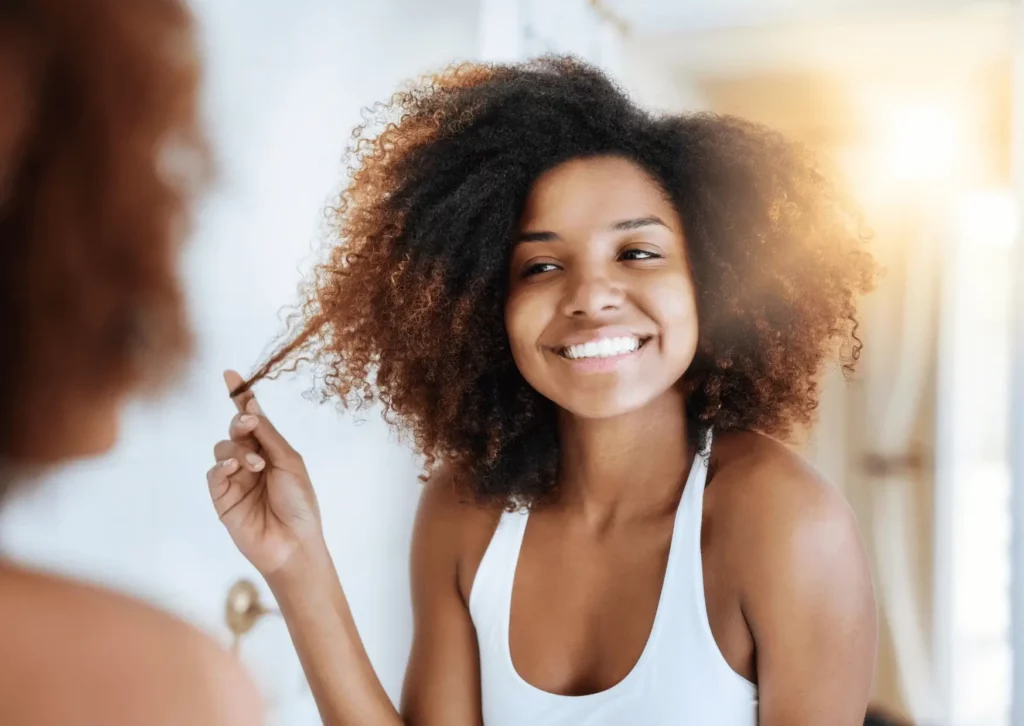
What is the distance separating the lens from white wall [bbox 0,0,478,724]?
2.72 ft

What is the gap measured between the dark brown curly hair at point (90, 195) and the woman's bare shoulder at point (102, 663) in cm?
14

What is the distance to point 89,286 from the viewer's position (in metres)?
0.81

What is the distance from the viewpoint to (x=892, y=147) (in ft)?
3.56

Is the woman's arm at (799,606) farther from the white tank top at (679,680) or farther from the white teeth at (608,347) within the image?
the white teeth at (608,347)

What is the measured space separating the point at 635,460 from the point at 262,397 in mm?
415

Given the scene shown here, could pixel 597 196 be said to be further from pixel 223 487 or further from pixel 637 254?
pixel 223 487

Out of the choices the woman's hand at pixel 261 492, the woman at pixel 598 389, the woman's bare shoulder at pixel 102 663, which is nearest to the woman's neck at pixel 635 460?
the woman at pixel 598 389

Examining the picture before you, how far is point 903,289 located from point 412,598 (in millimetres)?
676

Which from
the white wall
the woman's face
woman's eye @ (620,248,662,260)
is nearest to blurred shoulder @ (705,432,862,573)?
the woman's face

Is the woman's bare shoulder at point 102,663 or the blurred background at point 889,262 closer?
the woman's bare shoulder at point 102,663

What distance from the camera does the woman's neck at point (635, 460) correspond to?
103 centimetres

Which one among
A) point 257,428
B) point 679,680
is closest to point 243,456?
point 257,428

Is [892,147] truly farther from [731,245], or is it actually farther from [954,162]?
[731,245]

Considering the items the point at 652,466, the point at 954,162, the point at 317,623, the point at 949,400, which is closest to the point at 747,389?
the point at 652,466
